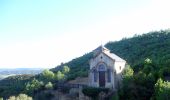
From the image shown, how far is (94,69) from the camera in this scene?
4084 cm

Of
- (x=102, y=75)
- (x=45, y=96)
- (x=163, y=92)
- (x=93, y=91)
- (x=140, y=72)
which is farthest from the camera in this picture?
(x=45, y=96)

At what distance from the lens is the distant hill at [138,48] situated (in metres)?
58.6

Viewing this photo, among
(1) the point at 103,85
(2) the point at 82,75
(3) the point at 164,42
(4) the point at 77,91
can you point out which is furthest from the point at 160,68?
(3) the point at 164,42

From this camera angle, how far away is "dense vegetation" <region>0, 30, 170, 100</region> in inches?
1312

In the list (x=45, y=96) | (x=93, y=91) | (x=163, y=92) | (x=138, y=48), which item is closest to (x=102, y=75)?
(x=93, y=91)

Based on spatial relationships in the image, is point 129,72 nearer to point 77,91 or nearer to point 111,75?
point 111,75

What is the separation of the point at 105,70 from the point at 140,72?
16.9 feet

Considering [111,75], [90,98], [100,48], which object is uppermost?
[100,48]

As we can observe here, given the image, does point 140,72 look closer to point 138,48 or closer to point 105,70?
point 105,70

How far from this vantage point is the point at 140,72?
36.1 meters

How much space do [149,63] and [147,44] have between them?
29916mm

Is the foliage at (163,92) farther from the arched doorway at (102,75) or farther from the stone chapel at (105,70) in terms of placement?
the arched doorway at (102,75)

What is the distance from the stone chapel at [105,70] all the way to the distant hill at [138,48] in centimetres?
1312

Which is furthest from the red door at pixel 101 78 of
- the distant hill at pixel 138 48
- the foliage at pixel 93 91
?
the distant hill at pixel 138 48
